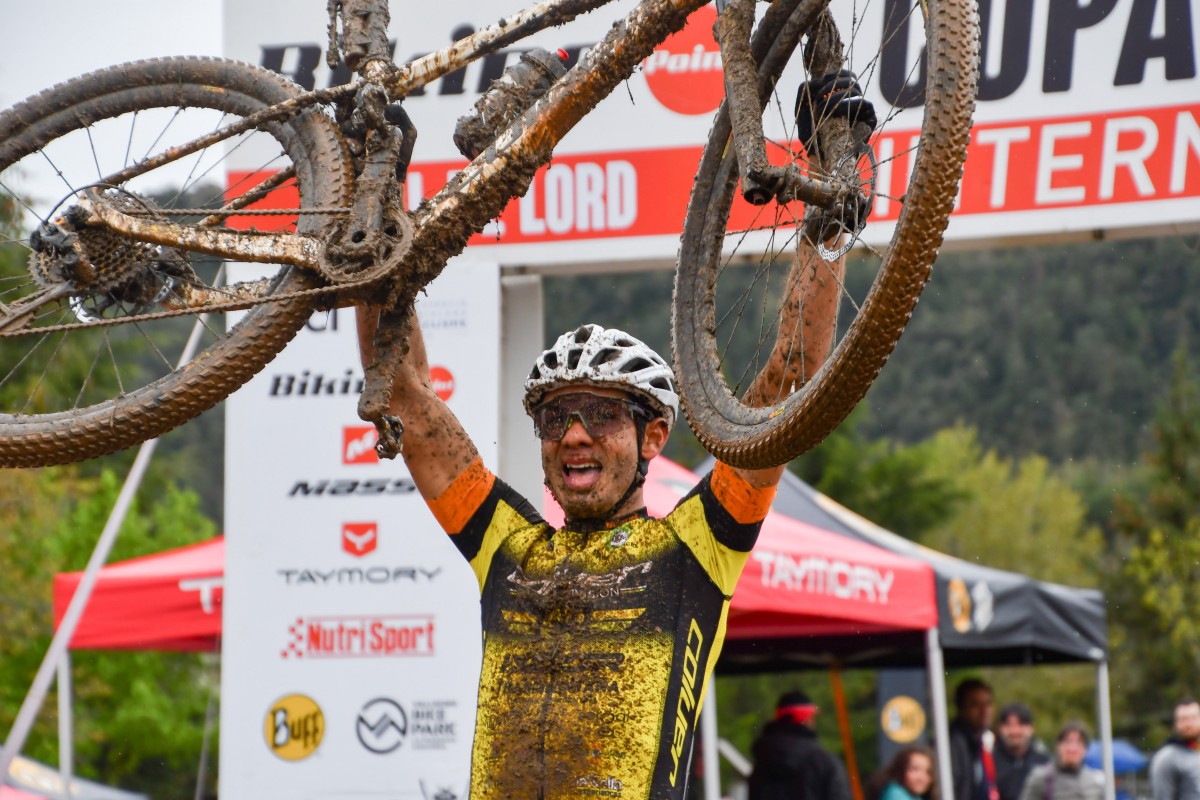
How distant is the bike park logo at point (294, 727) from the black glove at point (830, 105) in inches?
148

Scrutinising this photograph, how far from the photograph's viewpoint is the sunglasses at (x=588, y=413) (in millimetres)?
3773

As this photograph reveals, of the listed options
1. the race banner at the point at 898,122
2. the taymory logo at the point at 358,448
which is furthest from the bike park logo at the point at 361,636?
the race banner at the point at 898,122

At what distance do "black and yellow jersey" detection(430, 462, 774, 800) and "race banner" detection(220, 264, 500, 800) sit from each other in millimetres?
2759

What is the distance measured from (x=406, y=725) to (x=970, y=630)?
4.46 m

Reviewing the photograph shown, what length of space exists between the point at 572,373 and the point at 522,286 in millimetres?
3129

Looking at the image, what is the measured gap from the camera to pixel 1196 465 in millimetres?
36062

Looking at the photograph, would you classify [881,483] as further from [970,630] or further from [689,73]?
[689,73]

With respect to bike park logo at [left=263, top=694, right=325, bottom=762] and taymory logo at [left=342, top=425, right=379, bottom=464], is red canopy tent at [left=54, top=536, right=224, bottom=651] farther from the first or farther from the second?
taymory logo at [left=342, top=425, right=379, bottom=464]

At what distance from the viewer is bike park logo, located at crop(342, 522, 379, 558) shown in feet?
21.6

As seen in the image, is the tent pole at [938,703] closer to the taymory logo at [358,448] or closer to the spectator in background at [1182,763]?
the spectator in background at [1182,763]

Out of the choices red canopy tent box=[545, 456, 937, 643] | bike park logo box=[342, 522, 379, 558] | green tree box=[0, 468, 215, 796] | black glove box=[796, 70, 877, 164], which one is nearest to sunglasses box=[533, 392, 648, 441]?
black glove box=[796, 70, 877, 164]

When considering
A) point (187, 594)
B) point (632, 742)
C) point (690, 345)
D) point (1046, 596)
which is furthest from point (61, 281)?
point (1046, 596)

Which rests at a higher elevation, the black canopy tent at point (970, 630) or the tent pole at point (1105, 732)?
the black canopy tent at point (970, 630)

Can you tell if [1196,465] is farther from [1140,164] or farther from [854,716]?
[1140,164]
